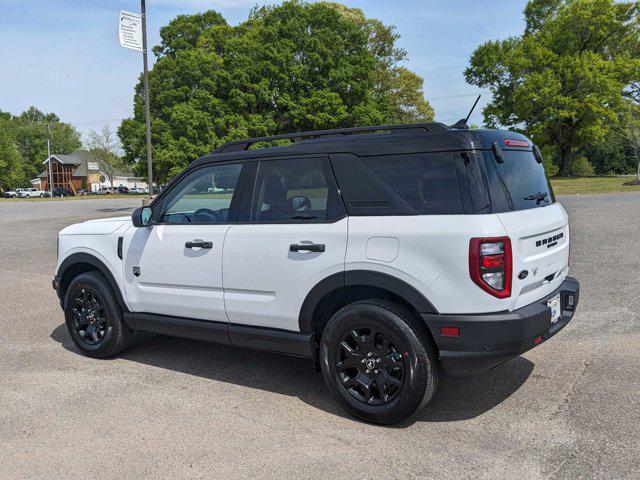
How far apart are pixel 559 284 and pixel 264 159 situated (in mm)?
2355

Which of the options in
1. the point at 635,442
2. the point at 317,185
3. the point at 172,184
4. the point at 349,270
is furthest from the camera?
the point at 172,184

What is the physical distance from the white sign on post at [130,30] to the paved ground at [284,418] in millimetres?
12269

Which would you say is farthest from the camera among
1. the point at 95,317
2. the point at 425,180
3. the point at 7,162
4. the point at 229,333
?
the point at 7,162

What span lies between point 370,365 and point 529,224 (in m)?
1.35

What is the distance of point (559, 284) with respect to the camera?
3959mm

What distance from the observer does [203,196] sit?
4.48 m

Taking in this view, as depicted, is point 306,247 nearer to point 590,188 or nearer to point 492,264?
point 492,264

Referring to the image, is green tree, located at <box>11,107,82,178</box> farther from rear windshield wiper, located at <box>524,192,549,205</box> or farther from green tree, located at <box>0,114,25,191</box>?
rear windshield wiper, located at <box>524,192,549,205</box>

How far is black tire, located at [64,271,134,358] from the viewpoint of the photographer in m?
4.84

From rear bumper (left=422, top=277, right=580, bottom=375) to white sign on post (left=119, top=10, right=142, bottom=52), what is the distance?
49.6 feet

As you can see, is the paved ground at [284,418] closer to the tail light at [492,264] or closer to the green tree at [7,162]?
the tail light at [492,264]

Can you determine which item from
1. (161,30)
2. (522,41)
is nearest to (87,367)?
(161,30)

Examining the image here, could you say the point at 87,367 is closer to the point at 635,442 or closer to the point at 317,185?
the point at 317,185

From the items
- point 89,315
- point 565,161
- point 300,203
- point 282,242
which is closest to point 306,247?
point 282,242
